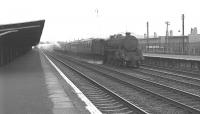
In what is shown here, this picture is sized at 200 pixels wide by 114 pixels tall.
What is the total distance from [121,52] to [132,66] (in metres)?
2.66

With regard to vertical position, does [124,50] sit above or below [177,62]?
above

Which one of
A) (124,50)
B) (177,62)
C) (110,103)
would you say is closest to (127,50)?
(124,50)

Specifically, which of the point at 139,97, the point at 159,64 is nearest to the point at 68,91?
the point at 139,97

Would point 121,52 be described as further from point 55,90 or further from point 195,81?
point 55,90

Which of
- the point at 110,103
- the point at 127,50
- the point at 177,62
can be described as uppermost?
the point at 127,50

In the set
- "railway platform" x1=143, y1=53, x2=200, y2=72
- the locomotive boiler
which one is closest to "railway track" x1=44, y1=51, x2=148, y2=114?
"railway platform" x1=143, y1=53, x2=200, y2=72

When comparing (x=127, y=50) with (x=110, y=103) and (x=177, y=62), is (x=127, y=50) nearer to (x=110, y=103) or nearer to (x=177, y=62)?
(x=177, y=62)

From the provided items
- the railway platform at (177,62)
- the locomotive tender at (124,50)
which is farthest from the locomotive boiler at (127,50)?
the railway platform at (177,62)

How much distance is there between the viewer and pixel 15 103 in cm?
1030

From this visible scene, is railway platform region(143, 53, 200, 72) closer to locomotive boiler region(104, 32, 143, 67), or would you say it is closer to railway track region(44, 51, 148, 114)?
locomotive boiler region(104, 32, 143, 67)

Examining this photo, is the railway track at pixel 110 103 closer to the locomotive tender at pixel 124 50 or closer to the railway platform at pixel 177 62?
the railway platform at pixel 177 62

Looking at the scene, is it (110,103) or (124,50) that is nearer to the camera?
(110,103)

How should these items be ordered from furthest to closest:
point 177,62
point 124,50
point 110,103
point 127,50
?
point 177,62 → point 127,50 → point 124,50 → point 110,103

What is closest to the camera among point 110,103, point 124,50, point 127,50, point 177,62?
point 110,103
